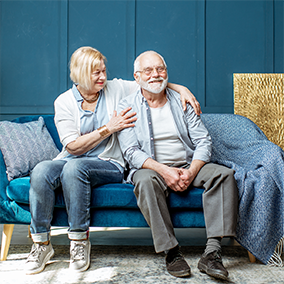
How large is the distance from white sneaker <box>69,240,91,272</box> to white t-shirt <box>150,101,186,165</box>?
64 cm

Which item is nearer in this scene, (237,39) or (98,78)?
(98,78)

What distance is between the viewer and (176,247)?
1496 mm

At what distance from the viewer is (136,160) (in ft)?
5.61

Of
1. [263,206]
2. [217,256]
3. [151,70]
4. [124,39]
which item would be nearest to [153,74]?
[151,70]

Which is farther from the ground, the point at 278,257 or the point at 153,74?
the point at 153,74

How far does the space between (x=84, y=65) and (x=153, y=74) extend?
1.37 ft

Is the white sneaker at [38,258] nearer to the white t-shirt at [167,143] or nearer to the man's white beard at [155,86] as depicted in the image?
the white t-shirt at [167,143]

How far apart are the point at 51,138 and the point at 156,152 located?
2.88 feet

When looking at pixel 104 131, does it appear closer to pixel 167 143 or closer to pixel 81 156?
pixel 81 156

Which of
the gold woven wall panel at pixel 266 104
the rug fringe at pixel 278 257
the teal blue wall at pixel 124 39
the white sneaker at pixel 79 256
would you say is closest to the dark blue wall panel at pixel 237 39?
the teal blue wall at pixel 124 39

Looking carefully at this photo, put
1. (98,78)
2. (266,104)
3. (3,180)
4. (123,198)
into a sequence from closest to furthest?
(123,198), (3,180), (98,78), (266,104)

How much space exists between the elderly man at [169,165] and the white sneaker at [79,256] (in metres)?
0.36

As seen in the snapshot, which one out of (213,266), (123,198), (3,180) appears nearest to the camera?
(213,266)

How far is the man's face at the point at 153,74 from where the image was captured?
1.81 m
